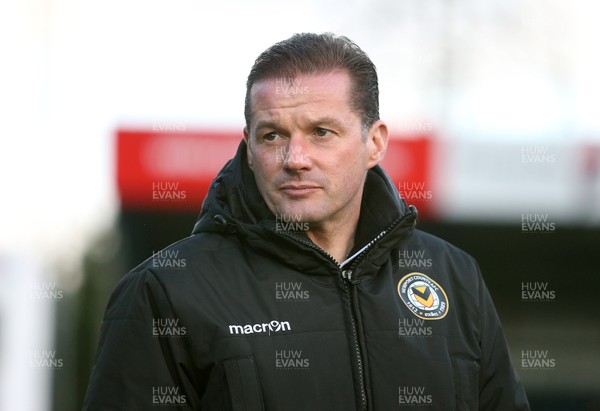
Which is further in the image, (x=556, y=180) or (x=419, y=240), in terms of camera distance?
(x=556, y=180)

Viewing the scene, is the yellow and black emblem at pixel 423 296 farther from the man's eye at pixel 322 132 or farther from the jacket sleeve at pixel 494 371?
the man's eye at pixel 322 132

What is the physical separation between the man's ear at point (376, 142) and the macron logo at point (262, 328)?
0.51m

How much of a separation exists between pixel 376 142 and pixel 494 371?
64 cm

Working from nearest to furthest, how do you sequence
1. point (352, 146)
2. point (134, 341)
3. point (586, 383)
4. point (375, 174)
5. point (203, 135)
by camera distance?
1. point (134, 341)
2. point (352, 146)
3. point (375, 174)
4. point (203, 135)
5. point (586, 383)

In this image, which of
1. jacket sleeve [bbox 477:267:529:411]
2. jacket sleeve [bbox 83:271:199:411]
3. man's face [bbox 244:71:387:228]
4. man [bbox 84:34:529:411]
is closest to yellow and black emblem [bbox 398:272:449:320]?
man [bbox 84:34:529:411]

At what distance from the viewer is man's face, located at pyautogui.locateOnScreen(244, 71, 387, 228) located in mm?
2402

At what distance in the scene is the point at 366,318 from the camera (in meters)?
2.37

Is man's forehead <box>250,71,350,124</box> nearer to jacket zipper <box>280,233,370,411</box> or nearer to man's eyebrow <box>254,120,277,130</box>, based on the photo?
man's eyebrow <box>254,120,277,130</box>

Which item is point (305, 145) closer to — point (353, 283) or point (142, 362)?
point (353, 283)

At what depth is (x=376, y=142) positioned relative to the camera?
2.64m

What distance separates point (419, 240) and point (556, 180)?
12.2ft

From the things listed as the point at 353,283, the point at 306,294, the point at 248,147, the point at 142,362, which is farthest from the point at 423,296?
the point at 142,362

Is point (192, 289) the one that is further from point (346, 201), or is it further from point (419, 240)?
point (419, 240)

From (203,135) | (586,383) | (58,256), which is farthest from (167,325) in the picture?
(586,383)
